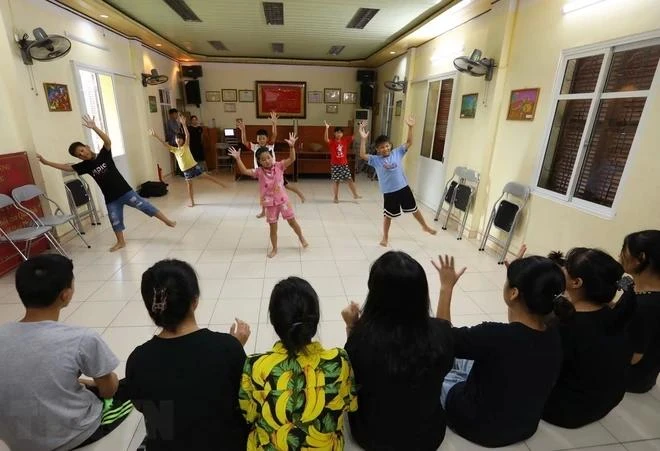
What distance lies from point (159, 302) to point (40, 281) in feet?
1.87

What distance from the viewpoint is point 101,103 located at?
217 inches

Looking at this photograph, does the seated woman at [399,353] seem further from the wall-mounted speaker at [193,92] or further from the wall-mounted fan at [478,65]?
the wall-mounted speaker at [193,92]

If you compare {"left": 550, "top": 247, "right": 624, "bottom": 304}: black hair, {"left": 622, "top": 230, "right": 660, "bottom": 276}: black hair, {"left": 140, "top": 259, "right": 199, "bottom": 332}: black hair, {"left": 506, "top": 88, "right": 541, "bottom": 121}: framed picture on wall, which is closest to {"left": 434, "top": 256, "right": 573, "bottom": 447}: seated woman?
{"left": 550, "top": 247, "right": 624, "bottom": 304}: black hair

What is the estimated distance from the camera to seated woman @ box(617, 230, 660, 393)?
1.54m

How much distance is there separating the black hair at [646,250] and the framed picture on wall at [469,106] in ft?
11.0

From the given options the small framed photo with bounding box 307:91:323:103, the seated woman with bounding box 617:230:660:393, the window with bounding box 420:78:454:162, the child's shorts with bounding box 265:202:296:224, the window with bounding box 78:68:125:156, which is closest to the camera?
the seated woman with bounding box 617:230:660:393

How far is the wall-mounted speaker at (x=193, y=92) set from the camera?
9531 millimetres

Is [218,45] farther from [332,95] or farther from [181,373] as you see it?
[181,373]

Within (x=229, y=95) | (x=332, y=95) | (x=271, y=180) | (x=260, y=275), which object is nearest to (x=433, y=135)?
(x=271, y=180)

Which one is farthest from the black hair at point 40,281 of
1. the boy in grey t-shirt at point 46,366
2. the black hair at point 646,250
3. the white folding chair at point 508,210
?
the white folding chair at point 508,210

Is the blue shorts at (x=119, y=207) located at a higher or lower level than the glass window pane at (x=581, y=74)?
lower

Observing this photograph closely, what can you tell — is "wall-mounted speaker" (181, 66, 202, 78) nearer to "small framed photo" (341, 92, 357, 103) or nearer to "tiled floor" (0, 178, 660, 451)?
"small framed photo" (341, 92, 357, 103)

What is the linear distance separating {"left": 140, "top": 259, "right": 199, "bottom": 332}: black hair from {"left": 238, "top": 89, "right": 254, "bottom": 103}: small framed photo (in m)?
9.79

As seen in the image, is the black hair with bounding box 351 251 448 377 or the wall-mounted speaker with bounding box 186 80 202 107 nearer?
the black hair with bounding box 351 251 448 377
